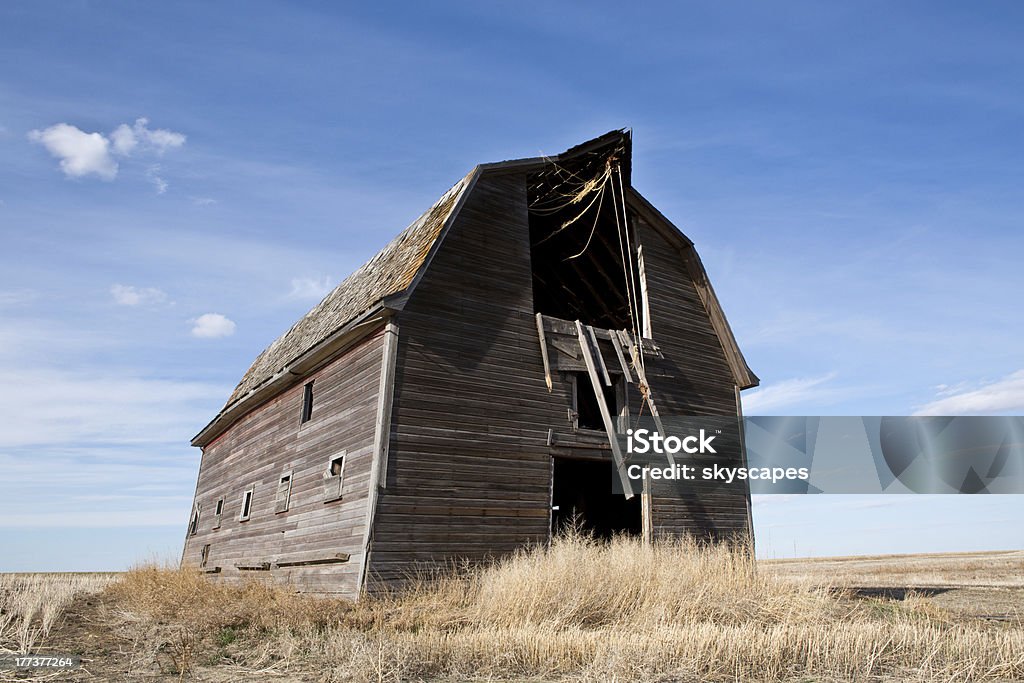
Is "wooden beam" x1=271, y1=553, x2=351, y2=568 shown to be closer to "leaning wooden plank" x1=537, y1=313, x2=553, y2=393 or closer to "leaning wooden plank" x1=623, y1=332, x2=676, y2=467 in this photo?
"leaning wooden plank" x1=537, y1=313, x2=553, y2=393

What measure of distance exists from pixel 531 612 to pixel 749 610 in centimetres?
359

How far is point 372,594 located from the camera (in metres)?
11.6

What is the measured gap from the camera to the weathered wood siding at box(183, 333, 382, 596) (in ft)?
42.0

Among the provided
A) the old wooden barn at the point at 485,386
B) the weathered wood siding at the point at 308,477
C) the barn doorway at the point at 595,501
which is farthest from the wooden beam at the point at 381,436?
the barn doorway at the point at 595,501

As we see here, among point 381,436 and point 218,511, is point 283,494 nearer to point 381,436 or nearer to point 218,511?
point 381,436

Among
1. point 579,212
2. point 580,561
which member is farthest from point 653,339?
point 580,561

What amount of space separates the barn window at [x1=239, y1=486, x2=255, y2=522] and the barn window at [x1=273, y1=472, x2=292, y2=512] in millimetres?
2175

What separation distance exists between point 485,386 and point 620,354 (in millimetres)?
3506

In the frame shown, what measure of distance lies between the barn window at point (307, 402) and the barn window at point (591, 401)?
6177 mm

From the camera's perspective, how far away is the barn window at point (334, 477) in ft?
44.2

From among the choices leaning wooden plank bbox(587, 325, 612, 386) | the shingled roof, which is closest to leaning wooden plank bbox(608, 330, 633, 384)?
leaning wooden plank bbox(587, 325, 612, 386)

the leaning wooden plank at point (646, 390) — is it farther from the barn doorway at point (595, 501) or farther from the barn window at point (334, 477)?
the barn window at point (334, 477)

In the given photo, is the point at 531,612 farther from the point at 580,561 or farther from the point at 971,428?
the point at 971,428

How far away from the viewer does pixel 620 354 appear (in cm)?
1571
